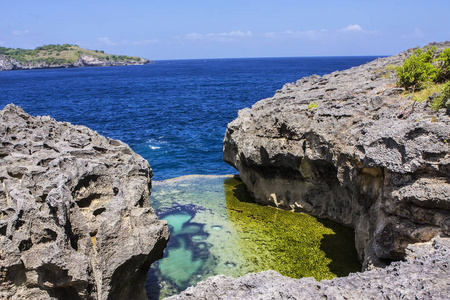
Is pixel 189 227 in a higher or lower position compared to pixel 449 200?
lower

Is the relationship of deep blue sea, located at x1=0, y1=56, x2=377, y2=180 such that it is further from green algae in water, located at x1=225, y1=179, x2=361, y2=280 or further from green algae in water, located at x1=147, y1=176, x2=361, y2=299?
green algae in water, located at x1=225, y1=179, x2=361, y2=280

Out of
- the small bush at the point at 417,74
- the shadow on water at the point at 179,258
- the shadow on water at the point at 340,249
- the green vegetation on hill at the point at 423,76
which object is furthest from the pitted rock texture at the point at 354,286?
the small bush at the point at 417,74

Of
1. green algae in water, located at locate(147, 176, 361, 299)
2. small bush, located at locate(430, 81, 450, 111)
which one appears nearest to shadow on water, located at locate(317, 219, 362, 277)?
green algae in water, located at locate(147, 176, 361, 299)

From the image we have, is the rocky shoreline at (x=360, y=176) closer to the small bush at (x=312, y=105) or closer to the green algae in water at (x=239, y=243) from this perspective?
the small bush at (x=312, y=105)

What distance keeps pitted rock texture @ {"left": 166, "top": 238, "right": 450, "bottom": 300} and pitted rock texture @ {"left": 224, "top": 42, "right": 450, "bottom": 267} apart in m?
4.06

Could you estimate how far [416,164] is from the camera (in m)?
11.2

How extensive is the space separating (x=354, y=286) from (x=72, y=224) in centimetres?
803

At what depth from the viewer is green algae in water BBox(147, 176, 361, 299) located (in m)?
16.4

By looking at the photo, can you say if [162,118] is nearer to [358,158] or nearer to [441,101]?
[358,158]

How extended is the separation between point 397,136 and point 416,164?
1056 mm

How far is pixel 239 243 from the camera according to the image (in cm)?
1873

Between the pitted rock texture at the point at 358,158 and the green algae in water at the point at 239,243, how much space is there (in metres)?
1.09

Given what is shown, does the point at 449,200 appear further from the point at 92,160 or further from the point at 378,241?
the point at 92,160

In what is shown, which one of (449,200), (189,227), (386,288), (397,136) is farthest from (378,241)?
(189,227)
